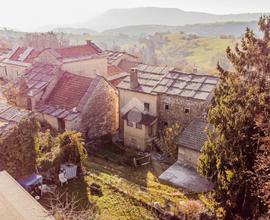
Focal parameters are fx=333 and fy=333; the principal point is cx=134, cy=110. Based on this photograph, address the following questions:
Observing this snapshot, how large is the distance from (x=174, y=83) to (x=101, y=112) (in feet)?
29.3

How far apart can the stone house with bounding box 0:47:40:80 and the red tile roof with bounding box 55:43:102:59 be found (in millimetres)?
5165

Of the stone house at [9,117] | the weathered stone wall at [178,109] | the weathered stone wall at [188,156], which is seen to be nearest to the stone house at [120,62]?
the weathered stone wall at [178,109]

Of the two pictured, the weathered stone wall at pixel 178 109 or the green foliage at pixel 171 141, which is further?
the weathered stone wall at pixel 178 109

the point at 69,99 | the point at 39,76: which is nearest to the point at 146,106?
the point at 69,99

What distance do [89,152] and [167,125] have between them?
29.9ft

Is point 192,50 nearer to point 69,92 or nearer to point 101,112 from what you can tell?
point 101,112

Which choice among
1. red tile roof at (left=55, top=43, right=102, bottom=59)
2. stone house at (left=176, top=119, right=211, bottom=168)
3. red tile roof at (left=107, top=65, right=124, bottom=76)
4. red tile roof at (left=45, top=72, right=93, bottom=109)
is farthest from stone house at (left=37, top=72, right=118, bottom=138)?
red tile roof at (left=107, top=65, right=124, bottom=76)

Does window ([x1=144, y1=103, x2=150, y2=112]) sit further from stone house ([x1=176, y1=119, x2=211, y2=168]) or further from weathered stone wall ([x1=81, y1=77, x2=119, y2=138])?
stone house ([x1=176, y1=119, x2=211, y2=168])

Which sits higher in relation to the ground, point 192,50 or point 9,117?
point 9,117

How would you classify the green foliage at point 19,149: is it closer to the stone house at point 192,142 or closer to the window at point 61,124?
the window at point 61,124

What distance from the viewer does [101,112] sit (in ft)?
125

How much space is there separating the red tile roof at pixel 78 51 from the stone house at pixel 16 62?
5165mm

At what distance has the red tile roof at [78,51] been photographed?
44178 mm

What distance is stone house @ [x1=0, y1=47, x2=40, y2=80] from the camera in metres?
47.4
